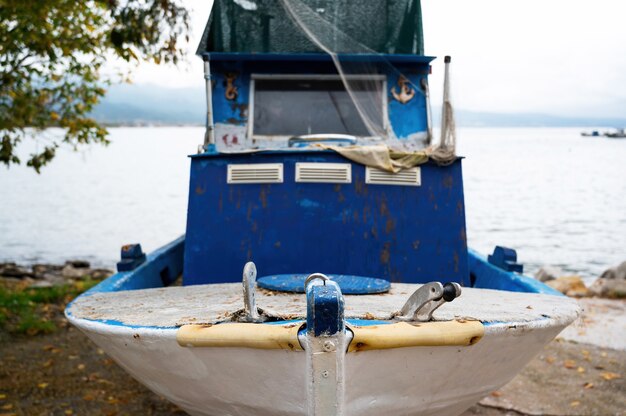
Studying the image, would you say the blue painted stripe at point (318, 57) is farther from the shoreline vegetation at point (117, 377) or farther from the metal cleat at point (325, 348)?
the metal cleat at point (325, 348)

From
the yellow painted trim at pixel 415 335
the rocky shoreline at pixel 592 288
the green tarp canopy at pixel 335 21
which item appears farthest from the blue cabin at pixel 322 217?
the rocky shoreline at pixel 592 288

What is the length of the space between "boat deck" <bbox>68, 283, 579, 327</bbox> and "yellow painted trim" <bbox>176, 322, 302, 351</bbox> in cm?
12

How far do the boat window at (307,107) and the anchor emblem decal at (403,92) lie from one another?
13 centimetres

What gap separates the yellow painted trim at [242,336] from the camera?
2.55 meters

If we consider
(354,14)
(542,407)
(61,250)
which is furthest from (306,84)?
(61,250)

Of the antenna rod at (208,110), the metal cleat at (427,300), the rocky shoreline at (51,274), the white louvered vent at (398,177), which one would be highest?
the antenna rod at (208,110)

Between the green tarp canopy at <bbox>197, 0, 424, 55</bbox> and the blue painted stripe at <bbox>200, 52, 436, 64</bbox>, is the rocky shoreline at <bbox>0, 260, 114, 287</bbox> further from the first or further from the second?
the blue painted stripe at <bbox>200, 52, 436, 64</bbox>

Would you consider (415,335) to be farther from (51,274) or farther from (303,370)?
(51,274)

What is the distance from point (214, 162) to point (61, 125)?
529 cm

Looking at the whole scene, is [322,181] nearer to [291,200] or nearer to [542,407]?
[291,200]

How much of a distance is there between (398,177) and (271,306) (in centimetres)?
187

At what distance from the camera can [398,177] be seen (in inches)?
185

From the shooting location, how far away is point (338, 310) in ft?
7.88

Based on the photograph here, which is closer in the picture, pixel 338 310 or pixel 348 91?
pixel 338 310
